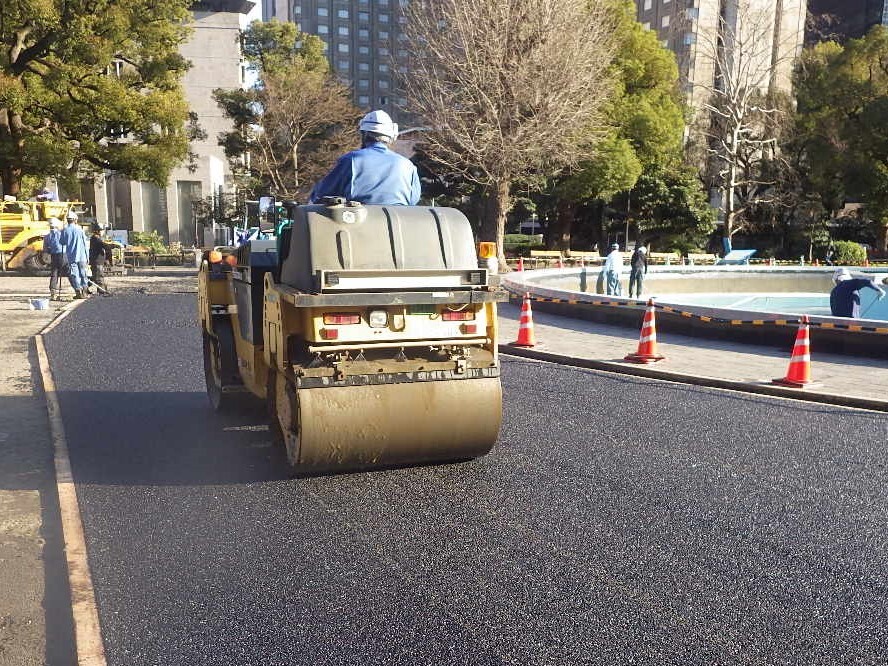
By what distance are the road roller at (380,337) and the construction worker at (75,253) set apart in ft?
43.6

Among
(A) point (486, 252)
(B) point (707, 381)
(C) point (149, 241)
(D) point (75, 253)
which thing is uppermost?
(A) point (486, 252)

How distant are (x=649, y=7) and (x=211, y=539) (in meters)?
80.4

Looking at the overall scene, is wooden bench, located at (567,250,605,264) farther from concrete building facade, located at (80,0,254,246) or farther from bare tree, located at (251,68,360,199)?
concrete building facade, located at (80,0,254,246)

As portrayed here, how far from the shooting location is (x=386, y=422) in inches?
198

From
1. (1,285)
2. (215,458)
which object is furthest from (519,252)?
(215,458)

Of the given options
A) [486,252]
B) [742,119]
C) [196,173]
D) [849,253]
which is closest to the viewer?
[486,252]

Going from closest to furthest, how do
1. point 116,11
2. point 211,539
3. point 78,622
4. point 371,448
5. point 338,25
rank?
point 78,622 → point 211,539 → point 371,448 → point 116,11 → point 338,25

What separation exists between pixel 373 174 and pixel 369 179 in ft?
0.15

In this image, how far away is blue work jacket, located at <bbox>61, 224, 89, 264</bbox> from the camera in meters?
16.8

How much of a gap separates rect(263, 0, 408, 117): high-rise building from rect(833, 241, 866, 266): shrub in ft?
288

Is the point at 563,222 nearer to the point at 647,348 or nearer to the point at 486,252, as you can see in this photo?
the point at 647,348

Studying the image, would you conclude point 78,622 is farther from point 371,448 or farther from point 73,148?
point 73,148

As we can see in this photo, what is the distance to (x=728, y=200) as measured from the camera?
37.5m

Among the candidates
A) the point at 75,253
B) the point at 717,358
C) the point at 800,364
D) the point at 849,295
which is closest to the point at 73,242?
the point at 75,253
